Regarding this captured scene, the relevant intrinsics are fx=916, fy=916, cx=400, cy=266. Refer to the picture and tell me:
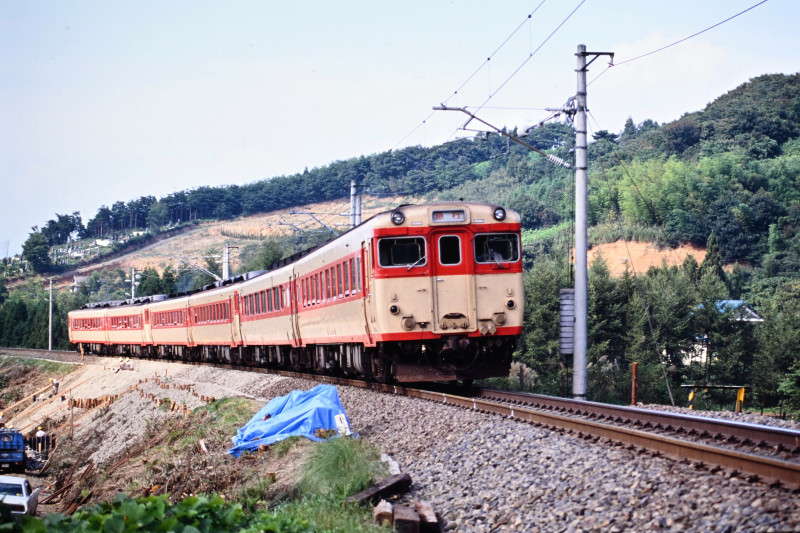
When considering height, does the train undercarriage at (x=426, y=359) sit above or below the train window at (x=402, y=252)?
below

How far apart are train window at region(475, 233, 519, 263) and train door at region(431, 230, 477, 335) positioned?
278 millimetres

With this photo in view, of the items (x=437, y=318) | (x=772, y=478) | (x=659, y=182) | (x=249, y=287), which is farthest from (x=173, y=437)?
(x=659, y=182)

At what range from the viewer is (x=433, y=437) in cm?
1089

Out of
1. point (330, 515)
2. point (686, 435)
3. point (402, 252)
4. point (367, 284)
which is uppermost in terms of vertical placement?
point (402, 252)

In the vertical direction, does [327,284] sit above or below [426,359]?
above

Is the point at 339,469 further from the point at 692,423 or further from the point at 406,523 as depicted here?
the point at 692,423

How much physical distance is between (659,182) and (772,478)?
278 ft

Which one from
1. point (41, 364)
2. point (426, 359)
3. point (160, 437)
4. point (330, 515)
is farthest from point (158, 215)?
point (330, 515)

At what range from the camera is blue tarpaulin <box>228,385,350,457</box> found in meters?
12.0

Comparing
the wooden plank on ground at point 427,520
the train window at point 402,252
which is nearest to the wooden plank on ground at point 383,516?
the wooden plank on ground at point 427,520

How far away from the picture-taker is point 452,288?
15.0 metres

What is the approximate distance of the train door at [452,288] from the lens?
1498 cm

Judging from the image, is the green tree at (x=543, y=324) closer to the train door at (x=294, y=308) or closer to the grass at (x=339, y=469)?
the train door at (x=294, y=308)

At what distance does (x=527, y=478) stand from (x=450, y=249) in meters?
7.47
